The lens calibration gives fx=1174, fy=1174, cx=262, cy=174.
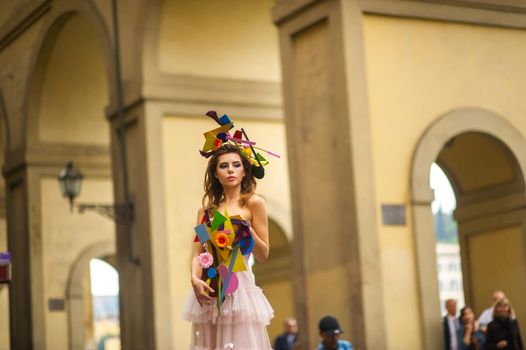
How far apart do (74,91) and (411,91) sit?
1134cm

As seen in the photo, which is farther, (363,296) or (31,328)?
(31,328)

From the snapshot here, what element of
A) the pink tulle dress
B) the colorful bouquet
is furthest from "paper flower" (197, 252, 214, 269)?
the pink tulle dress

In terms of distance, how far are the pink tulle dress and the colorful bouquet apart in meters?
0.07

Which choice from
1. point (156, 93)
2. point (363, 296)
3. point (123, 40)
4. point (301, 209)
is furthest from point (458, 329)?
point (123, 40)

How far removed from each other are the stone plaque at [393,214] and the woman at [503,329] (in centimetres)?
147

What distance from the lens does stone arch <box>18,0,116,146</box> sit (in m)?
19.7

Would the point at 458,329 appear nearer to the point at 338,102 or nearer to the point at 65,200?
the point at 338,102

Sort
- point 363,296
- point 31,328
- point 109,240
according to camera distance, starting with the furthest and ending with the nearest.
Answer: point 109,240 < point 31,328 < point 363,296

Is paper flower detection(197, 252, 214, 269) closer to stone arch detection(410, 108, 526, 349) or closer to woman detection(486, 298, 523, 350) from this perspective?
stone arch detection(410, 108, 526, 349)

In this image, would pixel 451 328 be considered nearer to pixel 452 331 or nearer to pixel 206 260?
pixel 452 331

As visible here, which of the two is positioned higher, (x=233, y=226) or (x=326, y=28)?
(x=326, y=28)

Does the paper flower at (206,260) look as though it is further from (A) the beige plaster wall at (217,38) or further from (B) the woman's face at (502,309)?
(A) the beige plaster wall at (217,38)

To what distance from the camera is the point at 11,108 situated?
82.4 feet

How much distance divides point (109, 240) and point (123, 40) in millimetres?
7063
